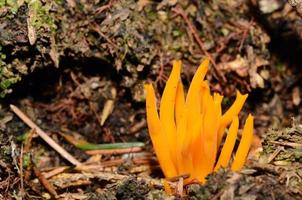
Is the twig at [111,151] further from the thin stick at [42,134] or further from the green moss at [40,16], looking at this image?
the green moss at [40,16]

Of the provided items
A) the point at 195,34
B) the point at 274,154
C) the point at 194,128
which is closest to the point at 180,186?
the point at 194,128

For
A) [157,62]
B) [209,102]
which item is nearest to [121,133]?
[157,62]

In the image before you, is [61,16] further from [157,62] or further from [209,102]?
[209,102]

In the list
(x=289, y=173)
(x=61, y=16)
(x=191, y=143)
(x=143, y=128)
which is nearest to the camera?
(x=289, y=173)

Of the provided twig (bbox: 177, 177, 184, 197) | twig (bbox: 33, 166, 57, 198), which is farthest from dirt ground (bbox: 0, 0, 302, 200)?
twig (bbox: 177, 177, 184, 197)

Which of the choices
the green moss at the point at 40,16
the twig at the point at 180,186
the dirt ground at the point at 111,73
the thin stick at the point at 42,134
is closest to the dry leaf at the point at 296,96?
the dirt ground at the point at 111,73

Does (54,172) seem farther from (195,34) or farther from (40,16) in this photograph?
(195,34)

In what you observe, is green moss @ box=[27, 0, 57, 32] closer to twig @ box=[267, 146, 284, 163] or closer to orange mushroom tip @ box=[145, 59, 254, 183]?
orange mushroom tip @ box=[145, 59, 254, 183]
